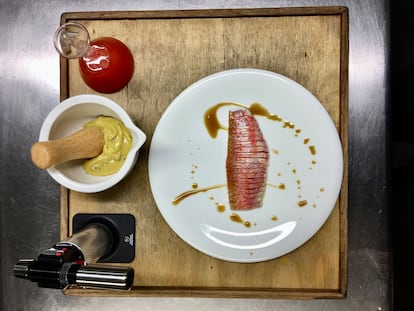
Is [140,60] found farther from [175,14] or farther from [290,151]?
[290,151]

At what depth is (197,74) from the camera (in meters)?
0.90

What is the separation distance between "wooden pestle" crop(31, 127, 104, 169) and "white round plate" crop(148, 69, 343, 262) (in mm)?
124

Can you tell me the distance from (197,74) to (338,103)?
0.30 metres

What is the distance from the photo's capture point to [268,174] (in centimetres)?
86

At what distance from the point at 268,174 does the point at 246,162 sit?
0.05m

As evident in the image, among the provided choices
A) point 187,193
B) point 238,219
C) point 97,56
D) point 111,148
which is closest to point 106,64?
point 97,56

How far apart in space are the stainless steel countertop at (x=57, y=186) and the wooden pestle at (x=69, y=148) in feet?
0.89

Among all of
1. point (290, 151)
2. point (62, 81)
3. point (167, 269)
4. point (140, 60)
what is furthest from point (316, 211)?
point (62, 81)

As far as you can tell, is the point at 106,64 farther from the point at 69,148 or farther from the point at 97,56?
the point at 69,148

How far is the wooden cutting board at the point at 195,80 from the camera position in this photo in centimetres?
88

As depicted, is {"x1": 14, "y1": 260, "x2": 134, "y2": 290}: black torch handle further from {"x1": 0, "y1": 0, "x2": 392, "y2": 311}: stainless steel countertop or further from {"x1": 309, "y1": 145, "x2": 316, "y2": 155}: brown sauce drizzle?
{"x1": 309, "y1": 145, "x2": 316, "y2": 155}: brown sauce drizzle

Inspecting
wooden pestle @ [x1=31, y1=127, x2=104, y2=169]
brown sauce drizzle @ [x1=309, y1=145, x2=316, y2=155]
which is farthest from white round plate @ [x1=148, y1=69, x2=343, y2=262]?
wooden pestle @ [x1=31, y1=127, x2=104, y2=169]

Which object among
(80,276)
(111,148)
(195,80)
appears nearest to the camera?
(80,276)

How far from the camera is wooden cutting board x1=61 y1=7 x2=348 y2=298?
0.88 m
